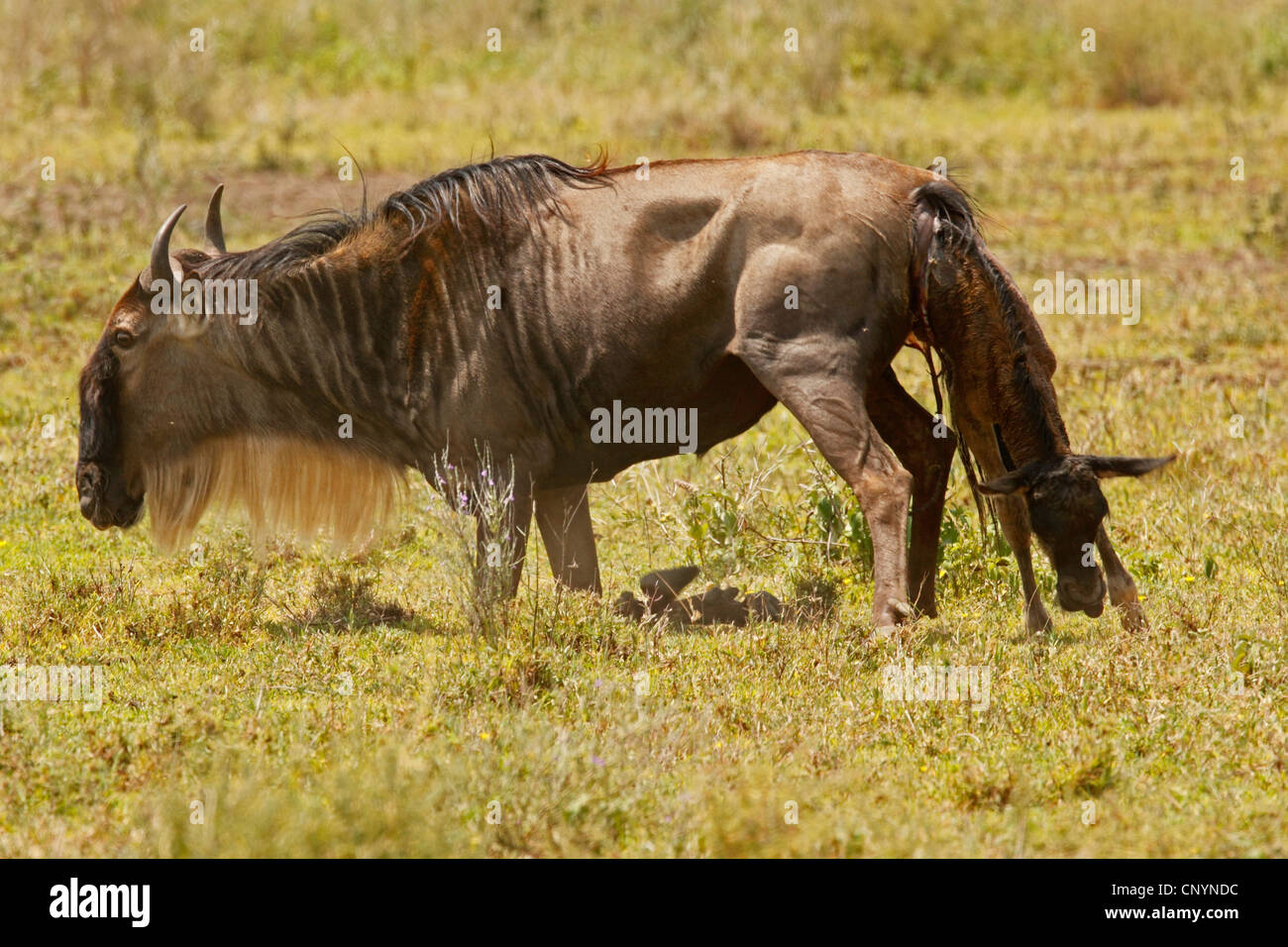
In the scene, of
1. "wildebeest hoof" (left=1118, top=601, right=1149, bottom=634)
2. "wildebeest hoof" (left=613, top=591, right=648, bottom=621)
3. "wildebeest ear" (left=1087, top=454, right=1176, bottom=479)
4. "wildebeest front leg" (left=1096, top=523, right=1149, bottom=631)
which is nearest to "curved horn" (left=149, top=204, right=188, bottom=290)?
"wildebeest hoof" (left=613, top=591, right=648, bottom=621)

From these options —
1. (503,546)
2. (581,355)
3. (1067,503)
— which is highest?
(581,355)

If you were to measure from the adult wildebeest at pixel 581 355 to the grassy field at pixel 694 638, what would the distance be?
0.42 metres

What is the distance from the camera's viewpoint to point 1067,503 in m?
6.03

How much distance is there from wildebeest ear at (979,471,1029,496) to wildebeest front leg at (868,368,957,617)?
645 millimetres

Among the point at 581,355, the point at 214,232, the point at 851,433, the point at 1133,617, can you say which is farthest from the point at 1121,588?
the point at 214,232

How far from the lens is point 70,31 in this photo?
1855 cm

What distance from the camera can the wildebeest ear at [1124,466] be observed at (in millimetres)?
5785

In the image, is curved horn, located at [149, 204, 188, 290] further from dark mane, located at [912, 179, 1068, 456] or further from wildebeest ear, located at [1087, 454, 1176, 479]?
wildebeest ear, located at [1087, 454, 1176, 479]

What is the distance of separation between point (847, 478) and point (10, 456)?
16.0ft

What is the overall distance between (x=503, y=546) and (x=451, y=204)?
136 centimetres

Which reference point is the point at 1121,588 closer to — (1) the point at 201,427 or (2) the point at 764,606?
(2) the point at 764,606

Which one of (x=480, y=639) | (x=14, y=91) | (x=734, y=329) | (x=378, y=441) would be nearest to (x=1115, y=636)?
(x=734, y=329)

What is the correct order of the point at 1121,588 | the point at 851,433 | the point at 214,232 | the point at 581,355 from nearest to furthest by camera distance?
the point at 851,433 < the point at 1121,588 < the point at 581,355 < the point at 214,232

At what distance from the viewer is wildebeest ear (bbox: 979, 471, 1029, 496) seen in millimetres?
5949
